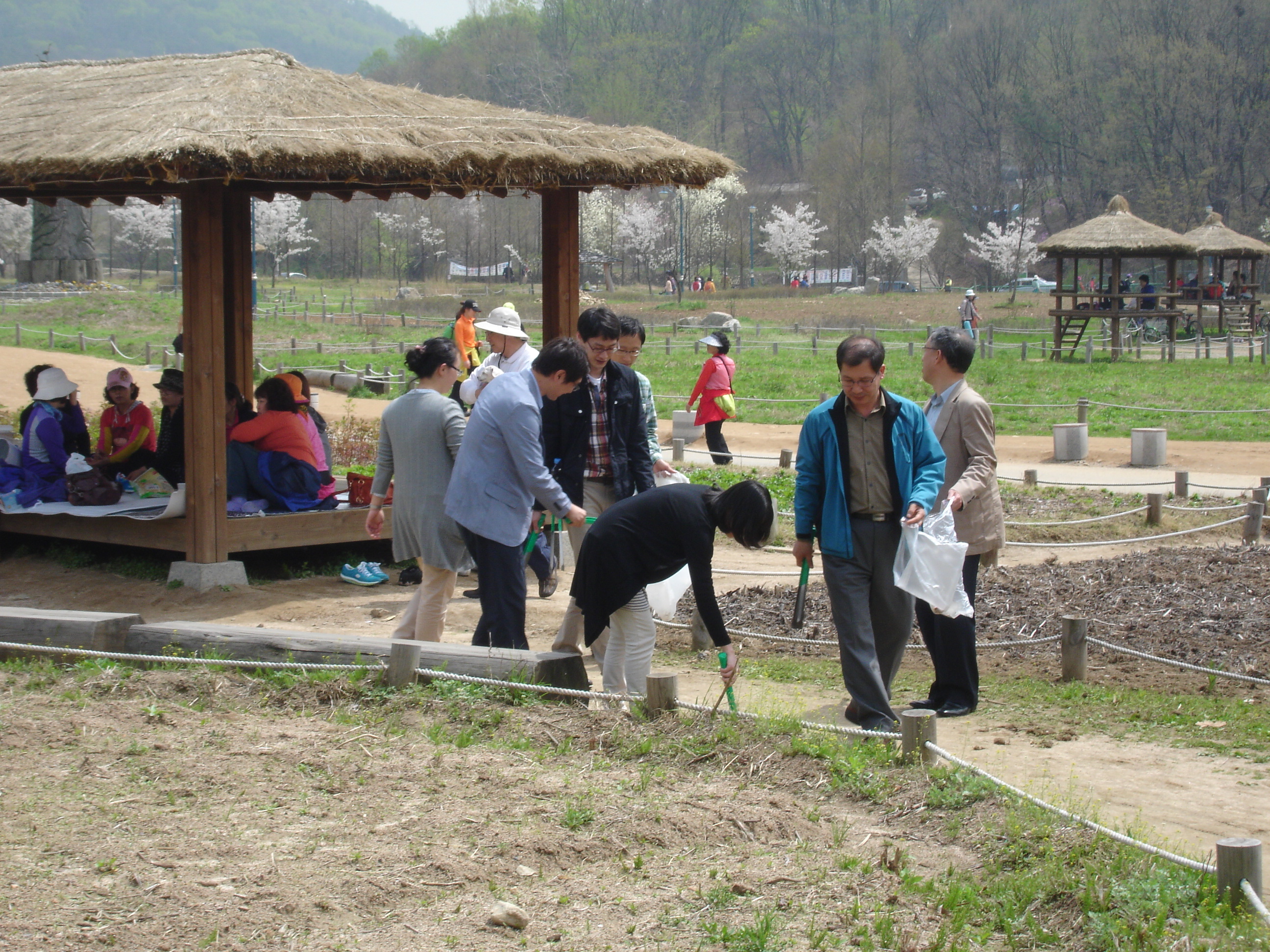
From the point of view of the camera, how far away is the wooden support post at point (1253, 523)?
9492 millimetres

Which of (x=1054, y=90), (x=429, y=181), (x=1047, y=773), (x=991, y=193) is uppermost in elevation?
(x=1054, y=90)

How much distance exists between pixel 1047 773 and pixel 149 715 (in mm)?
3382

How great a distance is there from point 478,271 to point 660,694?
69740 millimetres

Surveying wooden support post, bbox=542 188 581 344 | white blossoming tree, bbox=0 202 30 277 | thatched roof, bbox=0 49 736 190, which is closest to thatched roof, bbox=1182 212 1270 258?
wooden support post, bbox=542 188 581 344

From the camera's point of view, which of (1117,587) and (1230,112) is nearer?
(1117,587)

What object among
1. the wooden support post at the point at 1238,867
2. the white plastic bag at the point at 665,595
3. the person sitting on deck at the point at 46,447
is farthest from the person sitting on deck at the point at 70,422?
the wooden support post at the point at 1238,867

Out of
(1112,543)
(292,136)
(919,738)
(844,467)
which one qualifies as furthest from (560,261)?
(919,738)

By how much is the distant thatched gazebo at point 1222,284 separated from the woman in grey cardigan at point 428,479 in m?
29.1

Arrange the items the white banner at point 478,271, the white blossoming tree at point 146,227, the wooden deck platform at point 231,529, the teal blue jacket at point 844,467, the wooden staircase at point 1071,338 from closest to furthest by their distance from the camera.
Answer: the teal blue jacket at point 844,467 → the wooden deck platform at point 231,529 → the wooden staircase at point 1071,338 → the white blossoming tree at point 146,227 → the white banner at point 478,271

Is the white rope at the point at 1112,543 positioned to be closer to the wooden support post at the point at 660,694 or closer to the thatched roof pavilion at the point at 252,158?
the thatched roof pavilion at the point at 252,158

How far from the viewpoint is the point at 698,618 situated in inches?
283

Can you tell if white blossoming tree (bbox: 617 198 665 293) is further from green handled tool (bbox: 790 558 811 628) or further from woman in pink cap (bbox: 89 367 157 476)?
green handled tool (bbox: 790 558 811 628)

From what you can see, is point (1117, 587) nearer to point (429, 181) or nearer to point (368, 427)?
point (429, 181)

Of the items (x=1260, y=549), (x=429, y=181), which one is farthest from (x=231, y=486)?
(x=1260, y=549)
